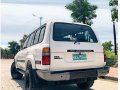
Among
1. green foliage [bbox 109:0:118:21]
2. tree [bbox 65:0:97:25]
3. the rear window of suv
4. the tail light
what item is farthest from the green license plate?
tree [bbox 65:0:97:25]

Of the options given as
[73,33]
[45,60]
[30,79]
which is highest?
[73,33]

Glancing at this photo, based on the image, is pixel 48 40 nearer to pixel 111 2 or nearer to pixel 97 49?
pixel 97 49

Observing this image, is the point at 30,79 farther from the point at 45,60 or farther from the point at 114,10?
the point at 114,10

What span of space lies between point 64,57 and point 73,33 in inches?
35.8

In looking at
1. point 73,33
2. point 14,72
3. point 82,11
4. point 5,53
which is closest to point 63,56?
point 73,33

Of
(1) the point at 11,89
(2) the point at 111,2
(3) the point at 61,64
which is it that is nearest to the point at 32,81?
(3) the point at 61,64

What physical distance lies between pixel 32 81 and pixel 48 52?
39.4 inches

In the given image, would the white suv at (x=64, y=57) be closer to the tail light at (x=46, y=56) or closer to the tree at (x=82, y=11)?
the tail light at (x=46, y=56)

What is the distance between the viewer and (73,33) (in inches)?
289

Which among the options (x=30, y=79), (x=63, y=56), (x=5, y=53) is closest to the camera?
(x=63, y=56)

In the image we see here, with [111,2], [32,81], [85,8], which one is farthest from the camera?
[85,8]

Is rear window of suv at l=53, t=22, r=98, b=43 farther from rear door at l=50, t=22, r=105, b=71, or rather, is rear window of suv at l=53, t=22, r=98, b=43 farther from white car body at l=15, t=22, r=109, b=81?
white car body at l=15, t=22, r=109, b=81

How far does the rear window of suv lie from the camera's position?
276 inches

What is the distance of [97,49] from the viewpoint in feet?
24.0
